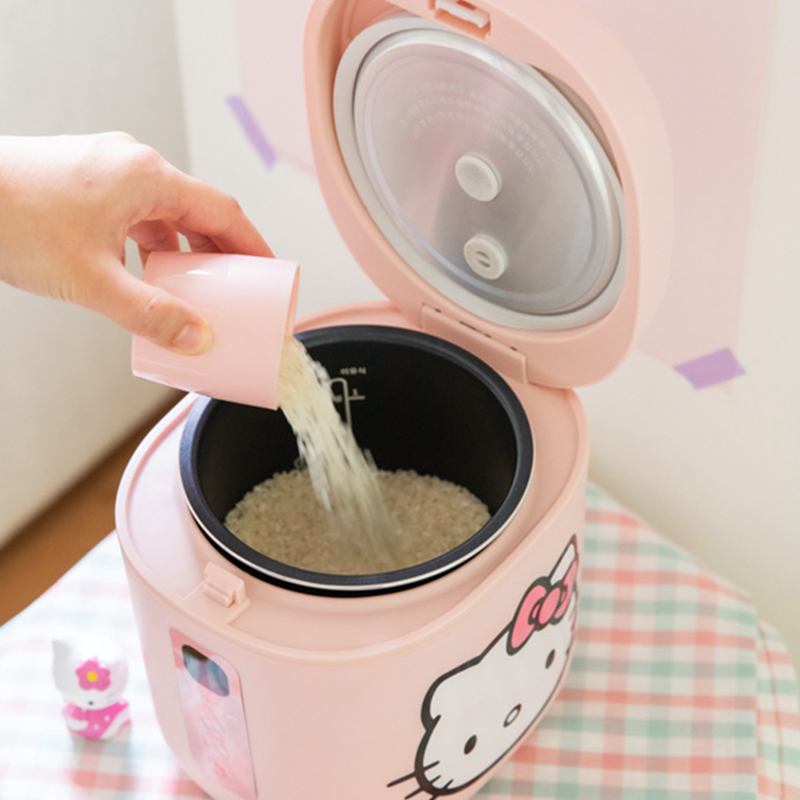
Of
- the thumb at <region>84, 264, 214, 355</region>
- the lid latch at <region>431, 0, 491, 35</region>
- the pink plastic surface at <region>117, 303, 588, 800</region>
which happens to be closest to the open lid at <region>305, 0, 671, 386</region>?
the lid latch at <region>431, 0, 491, 35</region>

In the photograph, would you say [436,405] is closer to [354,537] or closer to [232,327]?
[354,537]

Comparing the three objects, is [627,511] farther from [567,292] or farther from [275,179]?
[275,179]

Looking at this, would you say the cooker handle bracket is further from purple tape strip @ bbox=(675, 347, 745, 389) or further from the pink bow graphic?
purple tape strip @ bbox=(675, 347, 745, 389)

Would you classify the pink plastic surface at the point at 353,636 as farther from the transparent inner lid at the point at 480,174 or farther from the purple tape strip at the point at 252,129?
the purple tape strip at the point at 252,129

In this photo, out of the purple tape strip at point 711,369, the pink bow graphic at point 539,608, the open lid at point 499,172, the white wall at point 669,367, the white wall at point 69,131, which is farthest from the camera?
the white wall at point 69,131

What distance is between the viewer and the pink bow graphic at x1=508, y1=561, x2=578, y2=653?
91 centimetres

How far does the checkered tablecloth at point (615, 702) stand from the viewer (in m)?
1.06

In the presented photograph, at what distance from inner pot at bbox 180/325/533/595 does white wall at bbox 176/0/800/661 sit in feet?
0.80

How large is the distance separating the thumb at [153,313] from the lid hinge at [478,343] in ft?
1.04

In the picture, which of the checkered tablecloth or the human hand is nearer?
the human hand

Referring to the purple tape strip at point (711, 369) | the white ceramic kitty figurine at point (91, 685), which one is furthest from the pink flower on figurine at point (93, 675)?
the purple tape strip at point (711, 369)

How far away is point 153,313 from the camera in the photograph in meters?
0.81

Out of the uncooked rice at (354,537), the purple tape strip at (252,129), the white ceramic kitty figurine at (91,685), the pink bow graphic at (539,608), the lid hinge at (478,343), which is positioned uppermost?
the purple tape strip at (252,129)

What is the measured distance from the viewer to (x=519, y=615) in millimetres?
909
